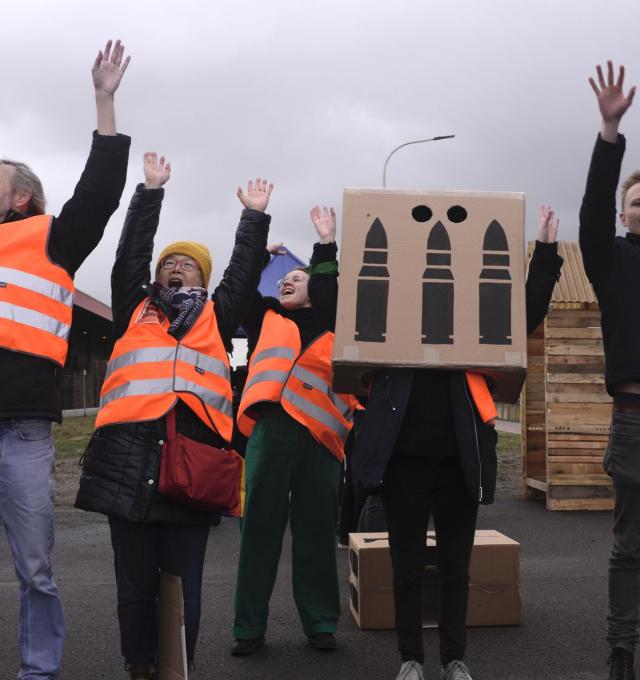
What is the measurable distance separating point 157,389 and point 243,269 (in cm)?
64

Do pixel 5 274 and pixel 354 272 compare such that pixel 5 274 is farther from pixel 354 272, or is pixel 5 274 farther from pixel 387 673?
pixel 387 673

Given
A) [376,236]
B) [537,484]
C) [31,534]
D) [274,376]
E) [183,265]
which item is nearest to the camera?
[31,534]

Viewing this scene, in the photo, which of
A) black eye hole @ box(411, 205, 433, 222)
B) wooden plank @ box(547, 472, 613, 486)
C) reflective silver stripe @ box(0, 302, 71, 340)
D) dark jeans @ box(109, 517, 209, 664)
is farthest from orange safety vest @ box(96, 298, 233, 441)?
wooden plank @ box(547, 472, 613, 486)

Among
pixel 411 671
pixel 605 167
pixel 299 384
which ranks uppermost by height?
pixel 605 167

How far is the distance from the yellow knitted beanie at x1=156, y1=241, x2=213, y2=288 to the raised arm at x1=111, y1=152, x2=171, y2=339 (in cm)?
10

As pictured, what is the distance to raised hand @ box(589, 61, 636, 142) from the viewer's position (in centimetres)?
303

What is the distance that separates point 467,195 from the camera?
302 cm

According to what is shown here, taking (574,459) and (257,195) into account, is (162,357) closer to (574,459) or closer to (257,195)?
(257,195)

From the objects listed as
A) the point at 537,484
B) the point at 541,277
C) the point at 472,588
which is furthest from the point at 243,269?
the point at 537,484

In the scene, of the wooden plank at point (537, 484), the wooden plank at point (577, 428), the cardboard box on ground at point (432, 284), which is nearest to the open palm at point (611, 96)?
the cardboard box on ground at point (432, 284)

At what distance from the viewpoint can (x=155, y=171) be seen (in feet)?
10.6

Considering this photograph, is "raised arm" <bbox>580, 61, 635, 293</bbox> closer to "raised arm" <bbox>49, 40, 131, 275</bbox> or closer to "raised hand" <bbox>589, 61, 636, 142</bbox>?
"raised hand" <bbox>589, 61, 636, 142</bbox>

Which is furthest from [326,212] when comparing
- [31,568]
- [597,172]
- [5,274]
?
[31,568]

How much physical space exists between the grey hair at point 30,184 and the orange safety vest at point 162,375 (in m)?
0.54
